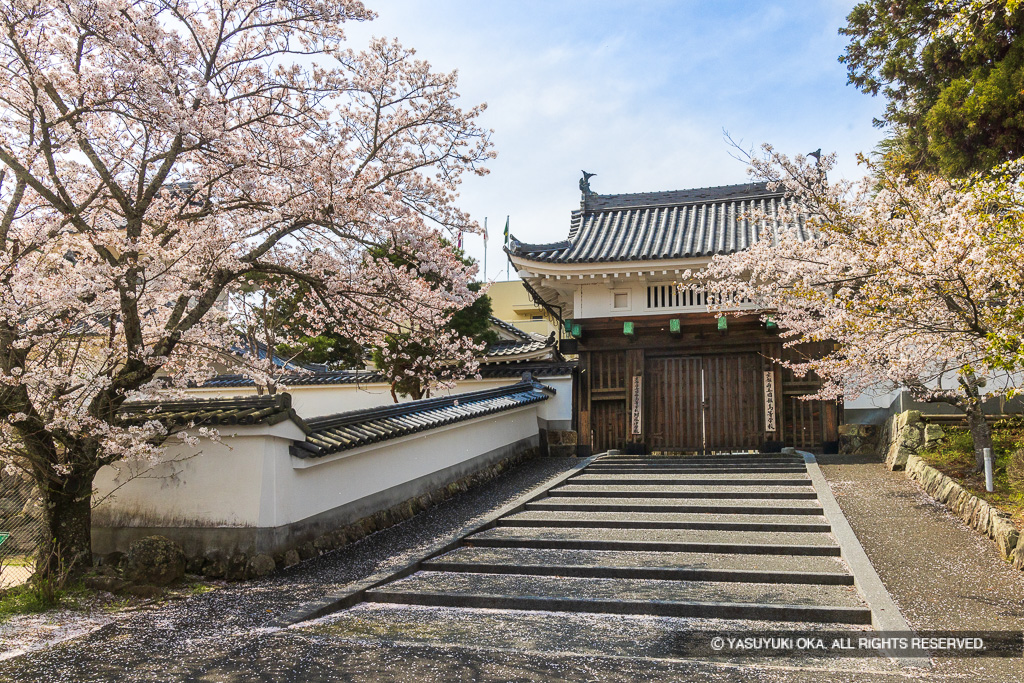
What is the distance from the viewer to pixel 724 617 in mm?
5176

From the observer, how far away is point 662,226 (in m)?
15.5

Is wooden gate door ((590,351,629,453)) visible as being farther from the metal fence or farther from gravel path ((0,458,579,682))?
the metal fence

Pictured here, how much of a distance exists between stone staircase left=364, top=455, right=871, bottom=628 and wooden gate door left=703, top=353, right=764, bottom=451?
10.0 ft

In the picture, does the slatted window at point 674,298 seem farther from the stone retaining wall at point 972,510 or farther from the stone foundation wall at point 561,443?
the stone retaining wall at point 972,510

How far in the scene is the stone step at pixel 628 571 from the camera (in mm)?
5814

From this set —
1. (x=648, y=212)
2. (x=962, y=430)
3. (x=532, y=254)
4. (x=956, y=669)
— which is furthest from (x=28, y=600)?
(x=648, y=212)

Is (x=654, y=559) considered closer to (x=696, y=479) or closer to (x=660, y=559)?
(x=660, y=559)

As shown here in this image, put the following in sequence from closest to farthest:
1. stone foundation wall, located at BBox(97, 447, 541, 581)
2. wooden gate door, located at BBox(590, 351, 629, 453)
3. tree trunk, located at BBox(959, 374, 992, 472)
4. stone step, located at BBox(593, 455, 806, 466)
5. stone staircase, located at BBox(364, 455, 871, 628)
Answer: stone staircase, located at BBox(364, 455, 871, 628) → stone foundation wall, located at BBox(97, 447, 541, 581) → tree trunk, located at BBox(959, 374, 992, 472) → stone step, located at BBox(593, 455, 806, 466) → wooden gate door, located at BBox(590, 351, 629, 453)

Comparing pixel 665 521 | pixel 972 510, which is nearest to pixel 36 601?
pixel 665 521

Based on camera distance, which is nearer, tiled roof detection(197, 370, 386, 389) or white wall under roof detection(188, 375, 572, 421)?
white wall under roof detection(188, 375, 572, 421)

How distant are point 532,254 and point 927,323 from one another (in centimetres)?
796

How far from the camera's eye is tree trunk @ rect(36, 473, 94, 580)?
6.03 meters

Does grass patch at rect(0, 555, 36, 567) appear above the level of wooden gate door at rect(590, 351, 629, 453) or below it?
below

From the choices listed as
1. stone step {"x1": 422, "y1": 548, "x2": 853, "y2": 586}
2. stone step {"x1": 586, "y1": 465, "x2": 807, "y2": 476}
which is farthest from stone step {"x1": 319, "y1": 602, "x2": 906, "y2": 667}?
stone step {"x1": 586, "y1": 465, "x2": 807, "y2": 476}
